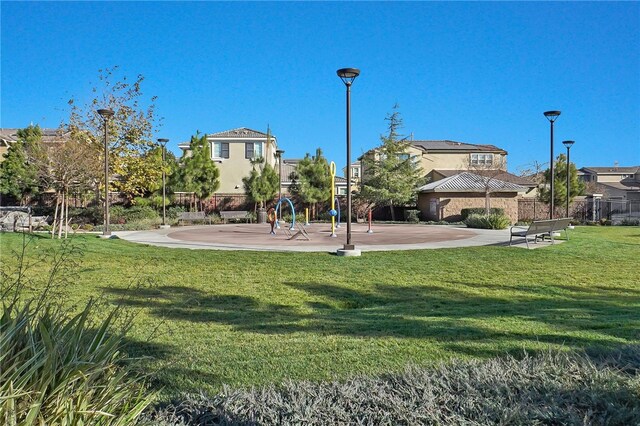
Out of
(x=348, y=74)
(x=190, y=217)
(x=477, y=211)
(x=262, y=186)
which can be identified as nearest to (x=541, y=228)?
(x=348, y=74)

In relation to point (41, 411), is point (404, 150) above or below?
above

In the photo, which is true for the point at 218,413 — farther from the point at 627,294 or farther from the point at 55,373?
the point at 627,294

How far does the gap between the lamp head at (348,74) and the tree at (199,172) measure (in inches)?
806

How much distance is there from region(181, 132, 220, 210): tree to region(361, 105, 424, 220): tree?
10.9 m

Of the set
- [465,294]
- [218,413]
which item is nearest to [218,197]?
[465,294]

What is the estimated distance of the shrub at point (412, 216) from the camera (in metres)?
31.5

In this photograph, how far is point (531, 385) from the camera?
11.9 feet

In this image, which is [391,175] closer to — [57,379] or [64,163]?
[64,163]

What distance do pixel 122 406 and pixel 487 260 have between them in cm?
1073

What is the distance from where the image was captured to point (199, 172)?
30.8 metres

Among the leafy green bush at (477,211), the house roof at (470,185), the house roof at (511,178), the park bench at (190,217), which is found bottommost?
the park bench at (190,217)

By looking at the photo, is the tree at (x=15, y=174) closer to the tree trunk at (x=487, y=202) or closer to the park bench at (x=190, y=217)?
the park bench at (x=190, y=217)

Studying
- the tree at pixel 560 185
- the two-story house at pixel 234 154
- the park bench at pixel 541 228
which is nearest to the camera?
the park bench at pixel 541 228

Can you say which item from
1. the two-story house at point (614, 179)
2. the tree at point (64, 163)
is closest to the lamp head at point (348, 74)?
the tree at point (64, 163)
